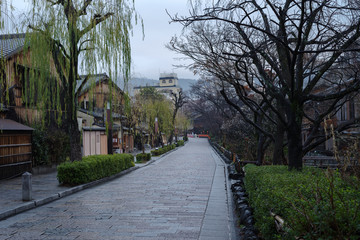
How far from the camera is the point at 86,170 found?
13.6 meters

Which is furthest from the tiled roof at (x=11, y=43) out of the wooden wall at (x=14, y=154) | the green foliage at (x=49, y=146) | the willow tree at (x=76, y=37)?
the green foliage at (x=49, y=146)

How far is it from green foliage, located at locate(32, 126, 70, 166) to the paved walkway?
7.22 metres

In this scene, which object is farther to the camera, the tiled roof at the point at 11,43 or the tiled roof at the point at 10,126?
the tiled roof at the point at 10,126

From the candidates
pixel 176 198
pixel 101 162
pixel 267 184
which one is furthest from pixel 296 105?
pixel 101 162

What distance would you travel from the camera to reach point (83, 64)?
12.5 metres

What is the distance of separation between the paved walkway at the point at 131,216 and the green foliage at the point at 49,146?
7.22 m

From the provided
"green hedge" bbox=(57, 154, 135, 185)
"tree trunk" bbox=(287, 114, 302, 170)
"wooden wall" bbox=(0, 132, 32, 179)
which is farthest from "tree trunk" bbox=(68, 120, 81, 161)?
"tree trunk" bbox=(287, 114, 302, 170)

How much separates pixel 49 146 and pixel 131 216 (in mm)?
13379

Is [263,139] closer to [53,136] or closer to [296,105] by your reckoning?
[296,105]

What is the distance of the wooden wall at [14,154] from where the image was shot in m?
15.2

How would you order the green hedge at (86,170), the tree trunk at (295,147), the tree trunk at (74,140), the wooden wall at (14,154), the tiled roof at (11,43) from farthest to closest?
the wooden wall at (14,154) < the tree trunk at (74,140) < the green hedge at (86,170) < the tiled roof at (11,43) < the tree trunk at (295,147)

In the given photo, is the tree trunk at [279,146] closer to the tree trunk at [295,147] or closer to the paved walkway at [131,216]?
the paved walkway at [131,216]

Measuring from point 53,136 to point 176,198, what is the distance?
11.9 metres

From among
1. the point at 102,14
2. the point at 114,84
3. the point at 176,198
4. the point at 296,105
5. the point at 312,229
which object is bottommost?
the point at 176,198
